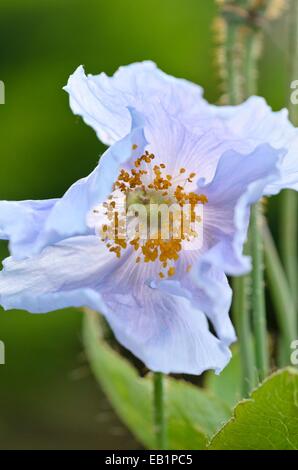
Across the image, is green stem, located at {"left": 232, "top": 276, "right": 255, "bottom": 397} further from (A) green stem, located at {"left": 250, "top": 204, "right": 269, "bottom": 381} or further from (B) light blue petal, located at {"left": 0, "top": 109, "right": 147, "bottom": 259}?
(B) light blue petal, located at {"left": 0, "top": 109, "right": 147, "bottom": 259}

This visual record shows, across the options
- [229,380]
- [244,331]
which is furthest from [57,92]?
[244,331]

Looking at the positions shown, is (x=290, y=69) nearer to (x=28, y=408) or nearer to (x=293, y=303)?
(x=293, y=303)

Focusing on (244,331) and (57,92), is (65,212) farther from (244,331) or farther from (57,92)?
(57,92)

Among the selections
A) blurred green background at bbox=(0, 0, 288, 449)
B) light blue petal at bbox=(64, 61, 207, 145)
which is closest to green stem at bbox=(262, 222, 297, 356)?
light blue petal at bbox=(64, 61, 207, 145)

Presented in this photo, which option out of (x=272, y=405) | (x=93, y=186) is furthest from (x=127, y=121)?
(x=272, y=405)

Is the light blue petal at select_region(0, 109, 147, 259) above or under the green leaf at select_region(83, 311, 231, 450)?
above

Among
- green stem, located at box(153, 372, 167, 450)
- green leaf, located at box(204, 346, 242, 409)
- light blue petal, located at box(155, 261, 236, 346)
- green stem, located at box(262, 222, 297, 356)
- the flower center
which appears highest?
the flower center

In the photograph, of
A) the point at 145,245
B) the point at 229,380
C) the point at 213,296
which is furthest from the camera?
the point at 229,380
